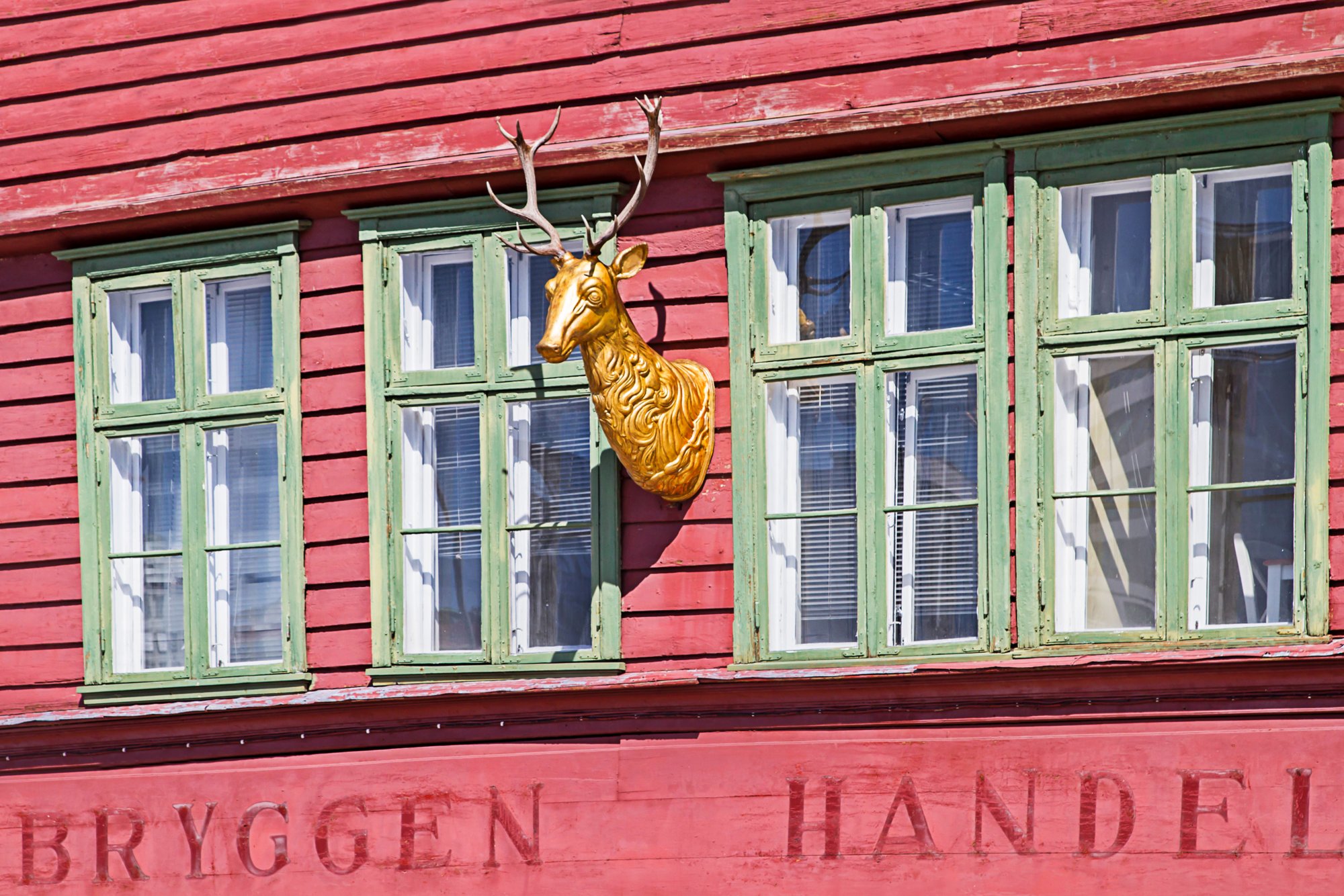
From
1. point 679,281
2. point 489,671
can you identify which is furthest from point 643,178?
point 489,671

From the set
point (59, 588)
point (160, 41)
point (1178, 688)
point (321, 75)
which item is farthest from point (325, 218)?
point (1178, 688)

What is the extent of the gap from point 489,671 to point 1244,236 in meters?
3.66

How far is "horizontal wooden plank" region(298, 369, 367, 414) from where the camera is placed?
32.1 ft

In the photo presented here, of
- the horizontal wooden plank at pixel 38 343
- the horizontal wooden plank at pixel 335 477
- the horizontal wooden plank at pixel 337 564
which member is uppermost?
the horizontal wooden plank at pixel 38 343

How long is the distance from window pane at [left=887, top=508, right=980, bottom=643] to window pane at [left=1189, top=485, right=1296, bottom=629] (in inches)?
34.9

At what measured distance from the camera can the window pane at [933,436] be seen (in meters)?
8.71

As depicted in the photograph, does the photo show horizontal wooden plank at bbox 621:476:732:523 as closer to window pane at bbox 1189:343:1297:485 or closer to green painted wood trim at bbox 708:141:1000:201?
green painted wood trim at bbox 708:141:1000:201

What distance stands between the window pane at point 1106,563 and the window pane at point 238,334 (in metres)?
3.84

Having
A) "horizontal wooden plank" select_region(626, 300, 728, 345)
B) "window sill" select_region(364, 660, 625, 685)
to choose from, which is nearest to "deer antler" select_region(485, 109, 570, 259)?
"horizontal wooden plank" select_region(626, 300, 728, 345)

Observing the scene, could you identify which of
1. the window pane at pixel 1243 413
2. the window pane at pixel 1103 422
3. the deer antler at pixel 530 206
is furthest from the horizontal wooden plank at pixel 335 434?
the window pane at pixel 1243 413

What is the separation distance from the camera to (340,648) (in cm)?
970

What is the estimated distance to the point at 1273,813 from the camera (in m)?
7.91

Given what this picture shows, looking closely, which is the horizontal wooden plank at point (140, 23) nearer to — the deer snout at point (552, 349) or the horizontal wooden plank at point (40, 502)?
the horizontal wooden plank at point (40, 502)

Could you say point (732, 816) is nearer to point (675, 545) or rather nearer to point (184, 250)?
point (675, 545)
